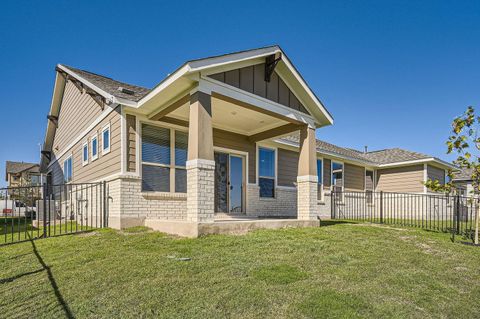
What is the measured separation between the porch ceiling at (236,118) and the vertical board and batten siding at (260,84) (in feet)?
2.01

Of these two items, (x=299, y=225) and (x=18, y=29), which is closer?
(x=299, y=225)

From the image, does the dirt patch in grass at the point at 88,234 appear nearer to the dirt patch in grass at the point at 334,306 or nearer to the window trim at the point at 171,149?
the window trim at the point at 171,149

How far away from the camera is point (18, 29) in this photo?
11156 millimetres

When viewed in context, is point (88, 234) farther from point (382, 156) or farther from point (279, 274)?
point (382, 156)

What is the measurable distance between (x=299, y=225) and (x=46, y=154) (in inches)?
669

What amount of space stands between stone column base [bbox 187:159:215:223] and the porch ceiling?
7.05 ft

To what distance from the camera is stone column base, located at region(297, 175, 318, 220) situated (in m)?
8.70

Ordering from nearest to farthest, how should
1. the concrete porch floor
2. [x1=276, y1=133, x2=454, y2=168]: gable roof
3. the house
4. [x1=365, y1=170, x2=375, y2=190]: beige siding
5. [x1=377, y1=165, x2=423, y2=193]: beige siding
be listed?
the concrete porch floor
the house
[x1=276, y1=133, x2=454, y2=168]: gable roof
[x1=377, y1=165, x2=423, y2=193]: beige siding
[x1=365, y1=170, x2=375, y2=190]: beige siding

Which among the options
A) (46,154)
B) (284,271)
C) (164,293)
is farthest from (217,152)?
(46,154)

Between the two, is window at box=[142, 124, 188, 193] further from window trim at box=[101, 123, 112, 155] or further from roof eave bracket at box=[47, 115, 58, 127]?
roof eave bracket at box=[47, 115, 58, 127]

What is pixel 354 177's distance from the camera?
16.2 metres

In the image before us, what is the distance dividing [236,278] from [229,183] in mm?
6806

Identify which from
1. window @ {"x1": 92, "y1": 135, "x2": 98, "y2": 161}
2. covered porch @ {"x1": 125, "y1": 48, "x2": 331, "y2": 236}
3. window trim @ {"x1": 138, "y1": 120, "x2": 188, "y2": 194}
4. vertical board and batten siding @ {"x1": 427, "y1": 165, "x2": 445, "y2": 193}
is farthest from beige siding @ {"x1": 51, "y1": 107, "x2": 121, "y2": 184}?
vertical board and batten siding @ {"x1": 427, "y1": 165, "x2": 445, "y2": 193}

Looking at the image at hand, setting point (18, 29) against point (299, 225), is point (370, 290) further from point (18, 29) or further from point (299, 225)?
point (18, 29)
